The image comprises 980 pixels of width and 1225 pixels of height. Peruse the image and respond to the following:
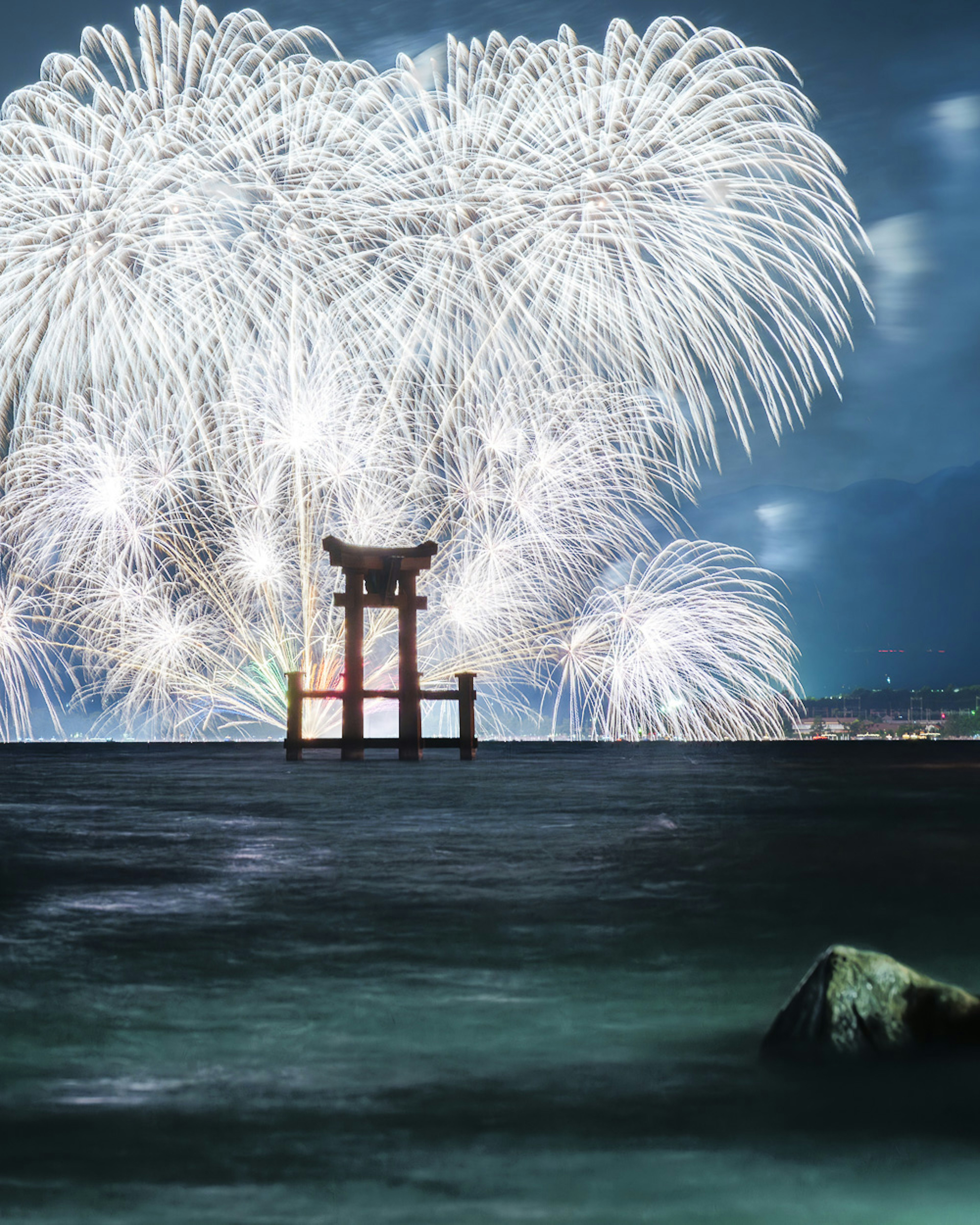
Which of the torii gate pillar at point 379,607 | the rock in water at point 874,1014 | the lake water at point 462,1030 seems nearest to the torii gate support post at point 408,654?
the torii gate pillar at point 379,607

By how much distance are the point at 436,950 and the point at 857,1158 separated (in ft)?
11.0

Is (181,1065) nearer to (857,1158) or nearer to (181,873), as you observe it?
(857,1158)

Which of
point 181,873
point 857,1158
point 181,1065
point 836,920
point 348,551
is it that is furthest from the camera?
point 348,551

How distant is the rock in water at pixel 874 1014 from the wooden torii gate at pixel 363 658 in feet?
76.5

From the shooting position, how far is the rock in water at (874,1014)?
4934 millimetres

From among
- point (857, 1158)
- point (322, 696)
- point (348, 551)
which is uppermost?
point (348, 551)

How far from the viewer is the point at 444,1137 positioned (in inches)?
159

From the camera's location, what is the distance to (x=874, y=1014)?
496cm

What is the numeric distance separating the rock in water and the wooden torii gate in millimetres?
23308

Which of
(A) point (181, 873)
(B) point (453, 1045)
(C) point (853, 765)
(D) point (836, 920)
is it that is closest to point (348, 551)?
(C) point (853, 765)

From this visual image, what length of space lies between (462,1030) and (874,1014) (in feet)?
4.92

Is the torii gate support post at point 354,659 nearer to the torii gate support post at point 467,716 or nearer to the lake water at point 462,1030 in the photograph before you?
the torii gate support post at point 467,716

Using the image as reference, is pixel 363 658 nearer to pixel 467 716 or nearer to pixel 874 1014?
pixel 467 716

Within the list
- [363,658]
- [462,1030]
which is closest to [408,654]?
[363,658]
